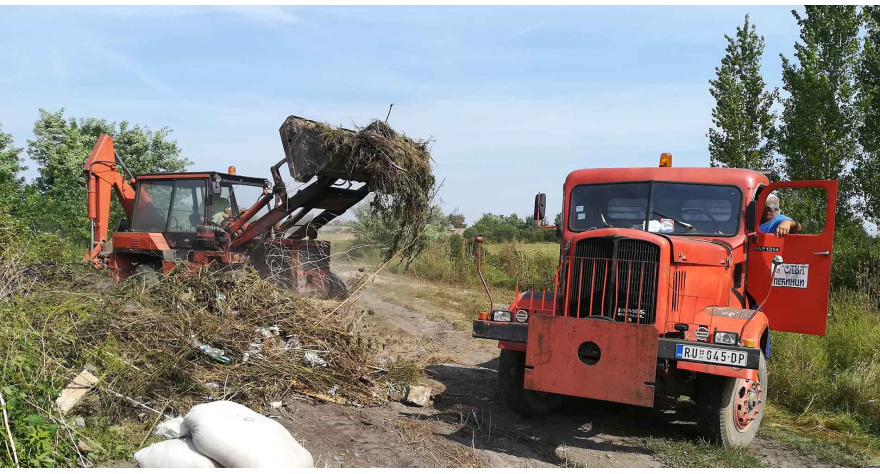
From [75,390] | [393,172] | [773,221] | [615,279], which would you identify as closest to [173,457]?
[75,390]

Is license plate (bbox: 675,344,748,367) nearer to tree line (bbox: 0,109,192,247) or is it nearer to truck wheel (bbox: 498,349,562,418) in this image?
truck wheel (bbox: 498,349,562,418)

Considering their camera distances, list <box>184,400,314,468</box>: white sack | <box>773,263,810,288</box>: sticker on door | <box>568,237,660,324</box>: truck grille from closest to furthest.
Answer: <box>184,400,314,468</box>: white sack < <box>568,237,660,324</box>: truck grille < <box>773,263,810,288</box>: sticker on door

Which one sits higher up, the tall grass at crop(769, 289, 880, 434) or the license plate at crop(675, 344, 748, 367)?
the license plate at crop(675, 344, 748, 367)

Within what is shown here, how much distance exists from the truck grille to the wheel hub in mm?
1037

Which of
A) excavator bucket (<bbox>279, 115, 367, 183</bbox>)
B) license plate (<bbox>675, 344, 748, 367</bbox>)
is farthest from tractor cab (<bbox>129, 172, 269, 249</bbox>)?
license plate (<bbox>675, 344, 748, 367</bbox>)

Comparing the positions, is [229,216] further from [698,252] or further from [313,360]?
[698,252]

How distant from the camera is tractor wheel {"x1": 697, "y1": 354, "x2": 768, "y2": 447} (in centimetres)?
537

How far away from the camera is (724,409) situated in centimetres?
536

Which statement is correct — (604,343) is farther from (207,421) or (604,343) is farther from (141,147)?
(141,147)

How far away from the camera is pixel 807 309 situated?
633 centimetres

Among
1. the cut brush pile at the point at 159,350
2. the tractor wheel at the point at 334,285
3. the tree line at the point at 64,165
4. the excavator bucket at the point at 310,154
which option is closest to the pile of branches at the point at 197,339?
the cut brush pile at the point at 159,350

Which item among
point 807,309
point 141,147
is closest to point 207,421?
point 807,309

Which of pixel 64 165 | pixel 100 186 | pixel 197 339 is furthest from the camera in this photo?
pixel 64 165

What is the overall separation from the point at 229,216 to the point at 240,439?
7.44 meters
